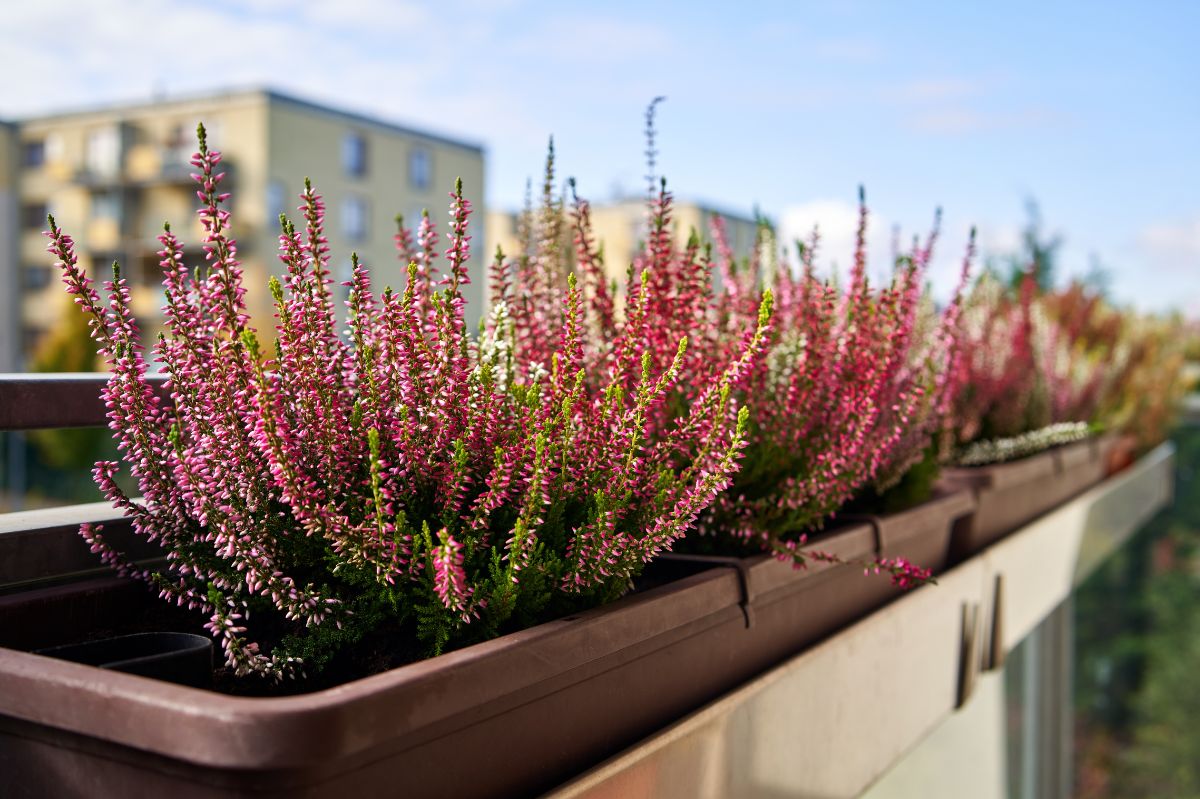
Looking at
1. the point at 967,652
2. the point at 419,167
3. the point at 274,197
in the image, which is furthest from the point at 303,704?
the point at 419,167

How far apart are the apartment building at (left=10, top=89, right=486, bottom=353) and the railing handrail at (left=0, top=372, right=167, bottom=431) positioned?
1005 inches

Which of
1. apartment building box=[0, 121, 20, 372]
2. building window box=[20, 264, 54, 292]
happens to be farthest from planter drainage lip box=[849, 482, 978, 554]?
building window box=[20, 264, 54, 292]

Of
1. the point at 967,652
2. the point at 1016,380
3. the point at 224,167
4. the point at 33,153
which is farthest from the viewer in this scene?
the point at 33,153

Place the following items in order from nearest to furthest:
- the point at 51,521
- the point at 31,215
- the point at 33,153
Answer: the point at 51,521 < the point at 31,215 < the point at 33,153

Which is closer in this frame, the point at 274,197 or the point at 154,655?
the point at 154,655

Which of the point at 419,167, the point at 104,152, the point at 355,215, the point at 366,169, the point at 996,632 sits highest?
the point at 104,152

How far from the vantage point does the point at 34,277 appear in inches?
1144

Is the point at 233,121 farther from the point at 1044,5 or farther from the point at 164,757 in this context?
the point at 164,757

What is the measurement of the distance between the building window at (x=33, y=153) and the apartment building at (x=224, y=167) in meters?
0.03

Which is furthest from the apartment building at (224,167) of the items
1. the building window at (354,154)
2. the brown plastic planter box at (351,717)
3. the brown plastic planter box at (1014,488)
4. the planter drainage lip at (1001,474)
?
the brown plastic planter box at (351,717)

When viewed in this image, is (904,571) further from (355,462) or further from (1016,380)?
(1016,380)

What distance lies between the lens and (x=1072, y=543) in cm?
253

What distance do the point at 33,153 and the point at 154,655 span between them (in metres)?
36.0

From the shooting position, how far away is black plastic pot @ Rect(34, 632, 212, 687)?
24.0 inches
